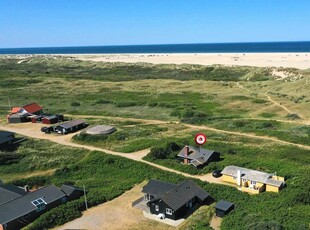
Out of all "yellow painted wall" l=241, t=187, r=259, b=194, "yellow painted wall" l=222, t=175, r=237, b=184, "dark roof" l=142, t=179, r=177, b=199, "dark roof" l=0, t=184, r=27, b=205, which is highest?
"dark roof" l=142, t=179, r=177, b=199

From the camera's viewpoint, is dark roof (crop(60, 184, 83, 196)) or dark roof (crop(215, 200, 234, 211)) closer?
dark roof (crop(215, 200, 234, 211))

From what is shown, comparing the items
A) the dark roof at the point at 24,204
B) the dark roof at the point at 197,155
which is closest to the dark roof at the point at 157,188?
the dark roof at the point at 24,204

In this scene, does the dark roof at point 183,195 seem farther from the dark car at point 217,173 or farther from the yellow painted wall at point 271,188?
the yellow painted wall at point 271,188

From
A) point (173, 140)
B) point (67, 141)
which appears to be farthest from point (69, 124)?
point (173, 140)

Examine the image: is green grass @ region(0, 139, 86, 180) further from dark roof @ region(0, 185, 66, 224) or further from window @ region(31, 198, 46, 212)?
window @ region(31, 198, 46, 212)

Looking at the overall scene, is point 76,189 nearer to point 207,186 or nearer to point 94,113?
point 207,186

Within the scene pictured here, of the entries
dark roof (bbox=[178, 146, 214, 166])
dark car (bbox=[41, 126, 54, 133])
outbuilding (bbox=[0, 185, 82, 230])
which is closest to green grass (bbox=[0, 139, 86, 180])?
dark car (bbox=[41, 126, 54, 133])
